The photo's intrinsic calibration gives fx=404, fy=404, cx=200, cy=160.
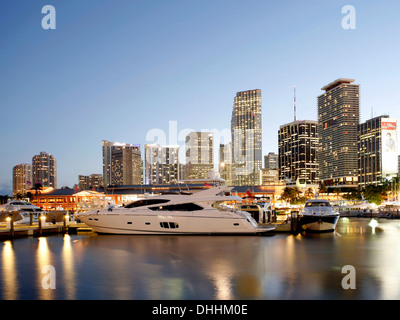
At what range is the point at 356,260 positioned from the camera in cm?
1984

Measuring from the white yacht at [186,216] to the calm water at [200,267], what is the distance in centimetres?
87

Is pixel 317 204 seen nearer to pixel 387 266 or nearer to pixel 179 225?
pixel 179 225

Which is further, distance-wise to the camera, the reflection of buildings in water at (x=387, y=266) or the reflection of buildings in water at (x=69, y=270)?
the reflection of buildings in water at (x=69, y=270)

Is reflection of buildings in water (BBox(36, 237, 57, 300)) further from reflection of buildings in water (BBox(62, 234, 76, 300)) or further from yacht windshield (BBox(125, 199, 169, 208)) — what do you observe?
yacht windshield (BBox(125, 199, 169, 208))

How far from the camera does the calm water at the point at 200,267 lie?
13.4 m

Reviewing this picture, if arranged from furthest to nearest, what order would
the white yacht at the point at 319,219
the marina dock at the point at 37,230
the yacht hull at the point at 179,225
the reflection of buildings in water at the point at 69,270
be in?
the white yacht at the point at 319,219
the marina dock at the point at 37,230
the yacht hull at the point at 179,225
the reflection of buildings in water at the point at 69,270

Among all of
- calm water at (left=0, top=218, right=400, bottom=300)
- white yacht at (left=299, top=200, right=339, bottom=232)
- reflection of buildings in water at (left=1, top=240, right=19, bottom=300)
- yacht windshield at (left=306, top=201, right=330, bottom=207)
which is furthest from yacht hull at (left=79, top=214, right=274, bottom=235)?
reflection of buildings in water at (left=1, top=240, right=19, bottom=300)

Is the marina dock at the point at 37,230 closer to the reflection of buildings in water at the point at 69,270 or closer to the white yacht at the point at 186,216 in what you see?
the reflection of buildings in water at the point at 69,270

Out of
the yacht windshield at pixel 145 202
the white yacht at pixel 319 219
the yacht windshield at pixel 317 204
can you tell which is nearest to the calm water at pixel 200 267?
the yacht windshield at pixel 145 202

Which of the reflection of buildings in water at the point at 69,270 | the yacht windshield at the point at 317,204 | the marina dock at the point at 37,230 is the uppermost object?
the yacht windshield at the point at 317,204

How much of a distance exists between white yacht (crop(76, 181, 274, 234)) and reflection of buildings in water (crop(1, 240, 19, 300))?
8.52 metres

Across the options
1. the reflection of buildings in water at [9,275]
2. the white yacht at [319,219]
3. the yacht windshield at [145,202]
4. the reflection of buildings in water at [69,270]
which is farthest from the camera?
the white yacht at [319,219]
